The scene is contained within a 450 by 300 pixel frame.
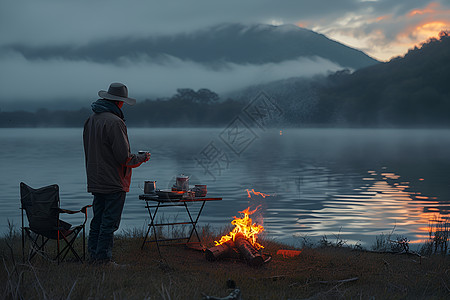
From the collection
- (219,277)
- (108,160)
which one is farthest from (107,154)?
(219,277)

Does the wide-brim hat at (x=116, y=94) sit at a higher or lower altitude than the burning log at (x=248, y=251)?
higher

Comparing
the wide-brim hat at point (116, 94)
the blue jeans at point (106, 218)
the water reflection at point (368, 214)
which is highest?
the wide-brim hat at point (116, 94)

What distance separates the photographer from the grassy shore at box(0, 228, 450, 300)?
190 inches

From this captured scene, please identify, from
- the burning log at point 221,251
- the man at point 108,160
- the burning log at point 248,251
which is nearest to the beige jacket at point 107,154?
the man at point 108,160

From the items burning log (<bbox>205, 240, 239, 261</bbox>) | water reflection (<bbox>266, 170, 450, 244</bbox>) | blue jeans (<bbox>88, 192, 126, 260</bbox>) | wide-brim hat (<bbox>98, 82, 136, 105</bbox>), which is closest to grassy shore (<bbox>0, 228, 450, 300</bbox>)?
burning log (<bbox>205, 240, 239, 261</bbox>)

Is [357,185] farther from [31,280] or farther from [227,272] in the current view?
[31,280]

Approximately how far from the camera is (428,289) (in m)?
5.73

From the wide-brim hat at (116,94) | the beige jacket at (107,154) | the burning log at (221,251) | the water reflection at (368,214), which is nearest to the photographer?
the beige jacket at (107,154)

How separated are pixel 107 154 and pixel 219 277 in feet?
6.32

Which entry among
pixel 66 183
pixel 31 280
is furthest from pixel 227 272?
pixel 66 183

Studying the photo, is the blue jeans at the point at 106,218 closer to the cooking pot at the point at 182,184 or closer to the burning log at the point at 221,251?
the cooking pot at the point at 182,184

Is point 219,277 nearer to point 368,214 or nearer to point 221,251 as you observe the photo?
point 221,251

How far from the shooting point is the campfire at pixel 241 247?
652 centimetres

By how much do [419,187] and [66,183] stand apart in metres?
17.5
